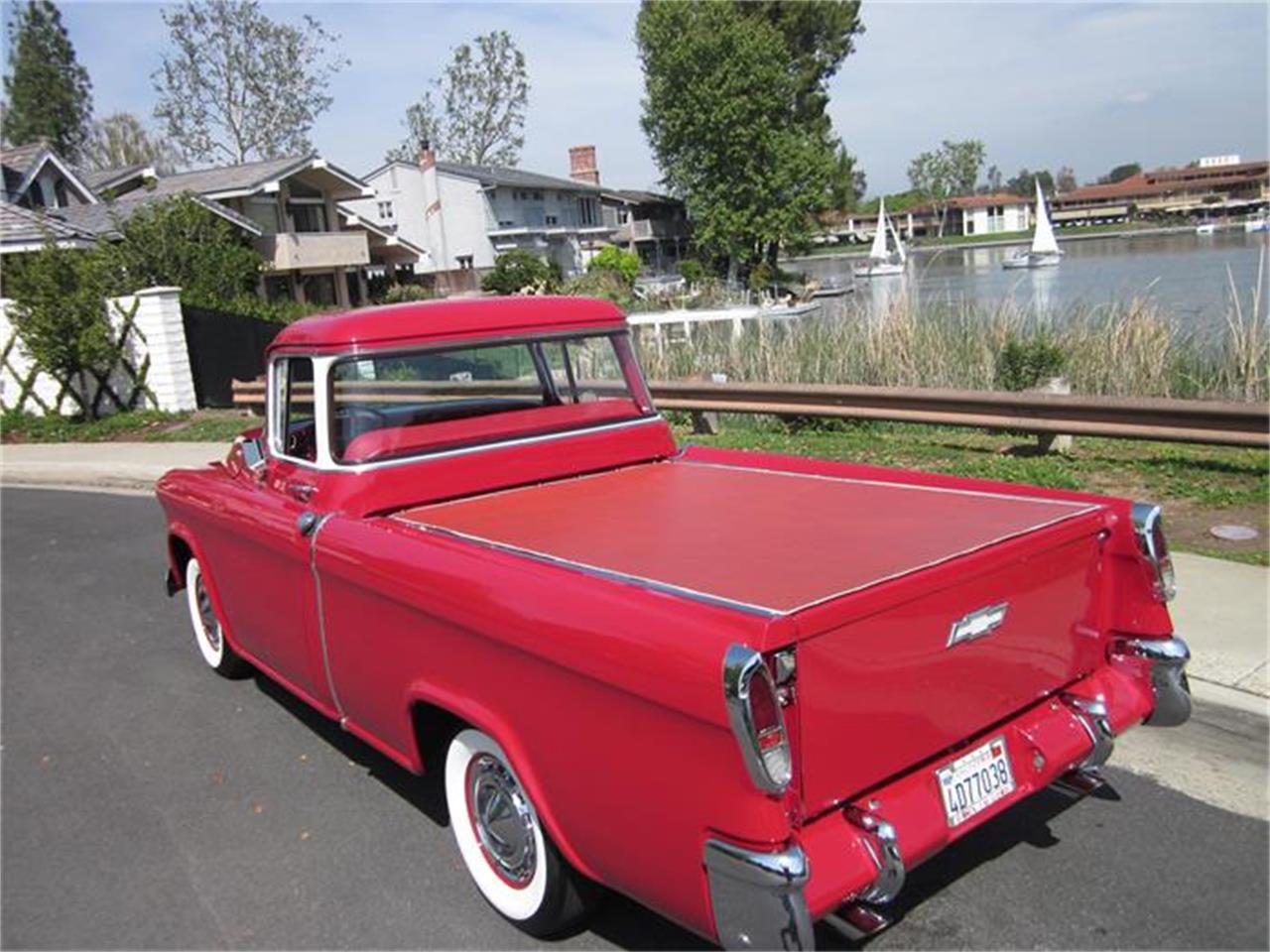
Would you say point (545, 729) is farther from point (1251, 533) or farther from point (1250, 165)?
point (1250, 165)

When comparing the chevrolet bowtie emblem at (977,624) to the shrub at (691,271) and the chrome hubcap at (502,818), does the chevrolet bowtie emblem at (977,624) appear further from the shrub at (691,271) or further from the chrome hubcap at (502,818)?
the shrub at (691,271)

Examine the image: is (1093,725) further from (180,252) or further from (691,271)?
(691,271)

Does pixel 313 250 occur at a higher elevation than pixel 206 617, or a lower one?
higher

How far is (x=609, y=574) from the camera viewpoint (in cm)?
281

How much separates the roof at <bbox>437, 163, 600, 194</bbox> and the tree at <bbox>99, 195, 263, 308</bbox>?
3519 centimetres

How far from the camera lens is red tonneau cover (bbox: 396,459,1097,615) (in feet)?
8.89

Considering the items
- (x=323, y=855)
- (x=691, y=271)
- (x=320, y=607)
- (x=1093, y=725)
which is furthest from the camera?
(x=691, y=271)

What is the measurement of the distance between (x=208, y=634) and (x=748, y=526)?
3.45m

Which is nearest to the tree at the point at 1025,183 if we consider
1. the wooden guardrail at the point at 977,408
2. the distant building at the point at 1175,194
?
the distant building at the point at 1175,194

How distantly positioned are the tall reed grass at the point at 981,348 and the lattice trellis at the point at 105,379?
8.58 m

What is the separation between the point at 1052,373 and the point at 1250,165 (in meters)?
143

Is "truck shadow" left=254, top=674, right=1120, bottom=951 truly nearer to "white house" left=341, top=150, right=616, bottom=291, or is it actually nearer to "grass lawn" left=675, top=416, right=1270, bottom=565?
"grass lawn" left=675, top=416, right=1270, bottom=565

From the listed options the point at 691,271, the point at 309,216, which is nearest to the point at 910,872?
the point at 309,216

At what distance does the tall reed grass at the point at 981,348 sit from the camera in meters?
9.18
